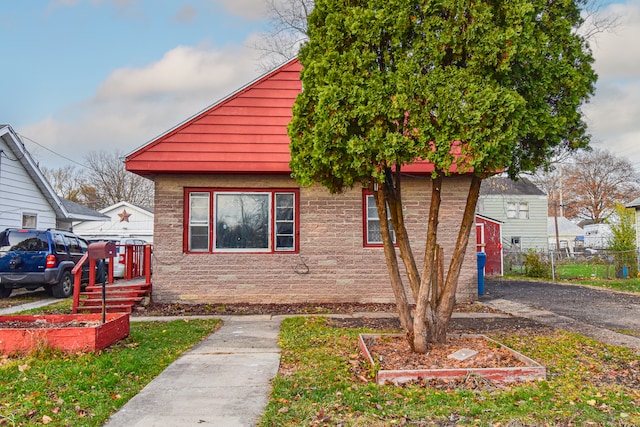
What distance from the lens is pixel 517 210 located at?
3525cm

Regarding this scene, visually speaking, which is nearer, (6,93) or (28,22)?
(28,22)

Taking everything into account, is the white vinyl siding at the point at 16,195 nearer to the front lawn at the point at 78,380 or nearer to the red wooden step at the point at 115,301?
the red wooden step at the point at 115,301

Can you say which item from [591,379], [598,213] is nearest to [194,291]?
[591,379]

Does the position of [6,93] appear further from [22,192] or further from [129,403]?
[129,403]

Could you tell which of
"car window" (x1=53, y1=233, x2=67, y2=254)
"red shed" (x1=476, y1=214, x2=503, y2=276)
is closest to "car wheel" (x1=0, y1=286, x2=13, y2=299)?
"car window" (x1=53, y1=233, x2=67, y2=254)

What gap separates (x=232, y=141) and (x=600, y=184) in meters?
53.7

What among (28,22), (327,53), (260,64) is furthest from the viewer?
(260,64)

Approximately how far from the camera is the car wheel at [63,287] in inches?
476

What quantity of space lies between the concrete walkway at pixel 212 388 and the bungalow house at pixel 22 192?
37.9 feet

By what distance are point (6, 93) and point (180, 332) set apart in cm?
1515

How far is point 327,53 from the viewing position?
531 cm

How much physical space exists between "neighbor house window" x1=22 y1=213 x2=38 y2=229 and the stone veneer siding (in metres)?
8.48

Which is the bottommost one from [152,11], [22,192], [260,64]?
[22,192]

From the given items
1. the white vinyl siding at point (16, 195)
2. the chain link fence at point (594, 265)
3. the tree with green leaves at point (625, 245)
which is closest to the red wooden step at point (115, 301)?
the white vinyl siding at point (16, 195)
